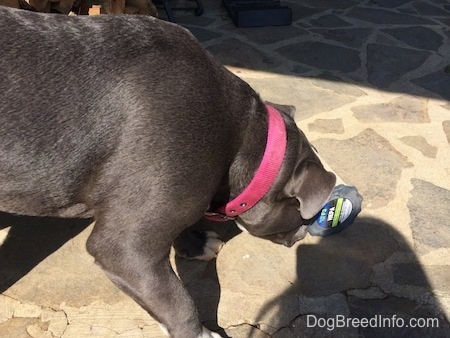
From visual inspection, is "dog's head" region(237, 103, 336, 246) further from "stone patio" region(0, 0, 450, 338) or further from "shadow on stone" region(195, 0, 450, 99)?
"shadow on stone" region(195, 0, 450, 99)

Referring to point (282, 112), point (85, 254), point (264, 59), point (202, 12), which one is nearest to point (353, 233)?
point (282, 112)

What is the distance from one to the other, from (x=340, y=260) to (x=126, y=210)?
56.5 inches

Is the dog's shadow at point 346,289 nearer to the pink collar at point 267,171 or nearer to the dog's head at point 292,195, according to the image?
the dog's head at point 292,195

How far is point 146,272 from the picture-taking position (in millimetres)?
2299

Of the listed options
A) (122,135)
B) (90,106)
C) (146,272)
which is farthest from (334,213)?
(90,106)

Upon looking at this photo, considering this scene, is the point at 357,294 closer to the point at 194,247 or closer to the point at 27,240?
the point at 194,247

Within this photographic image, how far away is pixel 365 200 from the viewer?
362 cm

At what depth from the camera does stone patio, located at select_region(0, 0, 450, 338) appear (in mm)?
2760

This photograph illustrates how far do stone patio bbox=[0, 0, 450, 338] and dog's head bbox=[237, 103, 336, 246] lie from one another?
0.34 meters

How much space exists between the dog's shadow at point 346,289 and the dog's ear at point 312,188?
533 mm

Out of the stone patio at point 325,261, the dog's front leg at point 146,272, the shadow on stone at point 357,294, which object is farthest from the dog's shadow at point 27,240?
the shadow on stone at point 357,294

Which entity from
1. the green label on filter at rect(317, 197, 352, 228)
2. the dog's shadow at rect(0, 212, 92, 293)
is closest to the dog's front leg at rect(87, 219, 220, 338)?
the dog's shadow at rect(0, 212, 92, 293)

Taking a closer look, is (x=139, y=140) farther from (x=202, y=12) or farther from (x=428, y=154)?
(x=202, y=12)

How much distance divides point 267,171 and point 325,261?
2.77ft
